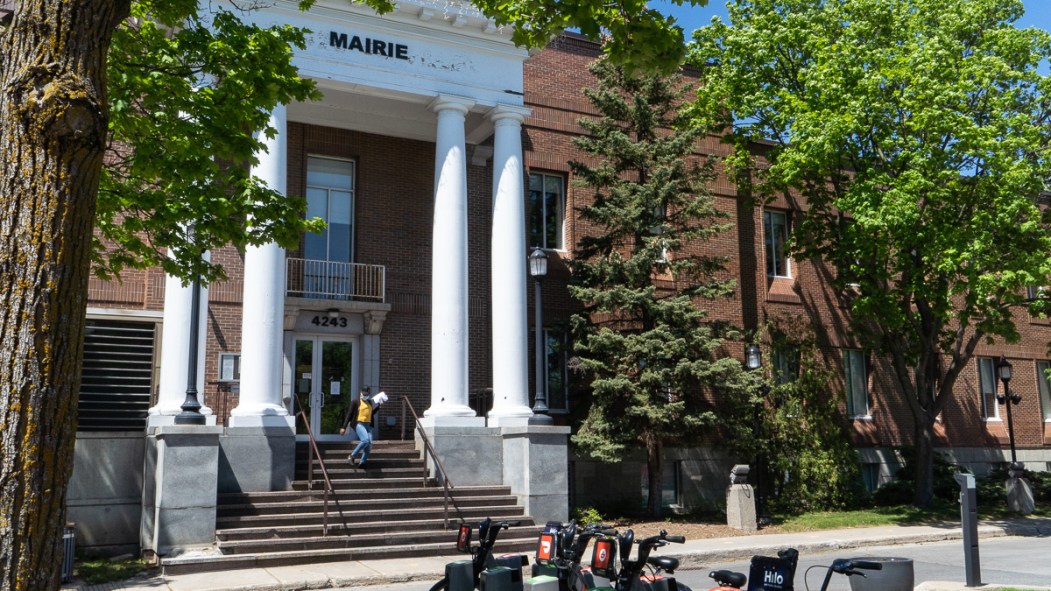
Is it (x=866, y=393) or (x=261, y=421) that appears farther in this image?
(x=866, y=393)

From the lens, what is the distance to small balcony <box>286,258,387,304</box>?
19.8 m

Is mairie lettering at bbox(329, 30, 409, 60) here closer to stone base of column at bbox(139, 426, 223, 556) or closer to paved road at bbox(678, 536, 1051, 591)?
stone base of column at bbox(139, 426, 223, 556)

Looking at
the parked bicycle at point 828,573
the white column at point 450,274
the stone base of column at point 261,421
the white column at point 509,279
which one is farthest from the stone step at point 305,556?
the parked bicycle at point 828,573

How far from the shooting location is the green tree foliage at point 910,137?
18.7 m

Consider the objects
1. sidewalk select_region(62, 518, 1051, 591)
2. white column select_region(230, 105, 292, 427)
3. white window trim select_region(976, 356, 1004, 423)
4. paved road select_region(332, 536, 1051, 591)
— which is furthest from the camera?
white window trim select_region(976, 356, 1004, 423)

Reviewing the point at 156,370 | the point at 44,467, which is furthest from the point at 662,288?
the point at 44,467

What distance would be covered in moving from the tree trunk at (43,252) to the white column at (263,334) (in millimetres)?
11766

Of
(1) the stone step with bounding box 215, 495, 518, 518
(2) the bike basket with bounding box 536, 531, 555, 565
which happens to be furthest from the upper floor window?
(2) the bike basket with bounding box 536, 531, 555, 565

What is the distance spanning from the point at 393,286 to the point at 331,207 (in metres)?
2.29

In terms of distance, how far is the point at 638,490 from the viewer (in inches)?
856

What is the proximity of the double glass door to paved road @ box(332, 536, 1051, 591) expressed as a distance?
293 inches

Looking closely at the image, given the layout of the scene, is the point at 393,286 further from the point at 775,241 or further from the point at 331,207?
the point at 775,241

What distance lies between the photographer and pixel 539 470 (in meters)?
17.2

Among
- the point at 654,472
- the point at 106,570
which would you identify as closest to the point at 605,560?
the point at 106,570
